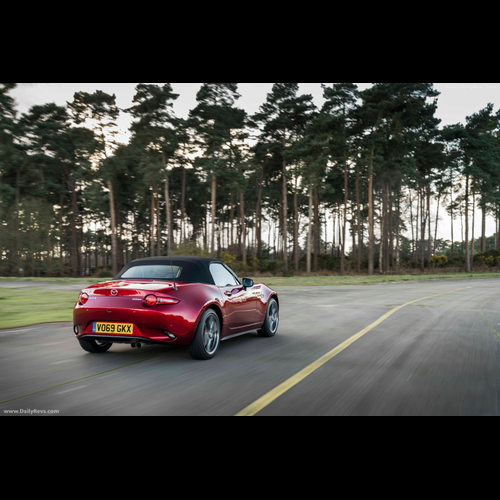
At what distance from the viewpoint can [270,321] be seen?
905 centimetres

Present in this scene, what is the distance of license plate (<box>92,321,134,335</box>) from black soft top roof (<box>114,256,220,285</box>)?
0.95m

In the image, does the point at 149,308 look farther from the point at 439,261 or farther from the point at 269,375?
the point at 439,261

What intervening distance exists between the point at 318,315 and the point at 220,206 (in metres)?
60.0

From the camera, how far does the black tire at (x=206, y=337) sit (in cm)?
652

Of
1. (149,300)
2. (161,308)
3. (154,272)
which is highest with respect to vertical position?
(154,272)

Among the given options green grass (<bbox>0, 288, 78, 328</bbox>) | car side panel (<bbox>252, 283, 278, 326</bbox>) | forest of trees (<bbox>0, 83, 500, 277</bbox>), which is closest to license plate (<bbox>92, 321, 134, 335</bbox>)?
car side panel (<bbox>252, 283, 278, 326</bbox>)

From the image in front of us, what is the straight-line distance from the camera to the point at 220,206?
7156 cm

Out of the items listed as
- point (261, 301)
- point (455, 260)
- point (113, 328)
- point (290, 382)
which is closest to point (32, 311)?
point (261, 301)

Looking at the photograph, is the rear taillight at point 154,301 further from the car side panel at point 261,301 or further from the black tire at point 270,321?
the black tire at point 270,321

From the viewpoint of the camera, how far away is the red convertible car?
6.25 meters

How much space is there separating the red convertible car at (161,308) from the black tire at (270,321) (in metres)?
1.31

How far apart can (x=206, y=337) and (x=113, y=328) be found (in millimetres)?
1305

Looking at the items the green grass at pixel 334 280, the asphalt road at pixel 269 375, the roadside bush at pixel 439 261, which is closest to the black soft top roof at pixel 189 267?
the asphalt road at pixel 269 375
